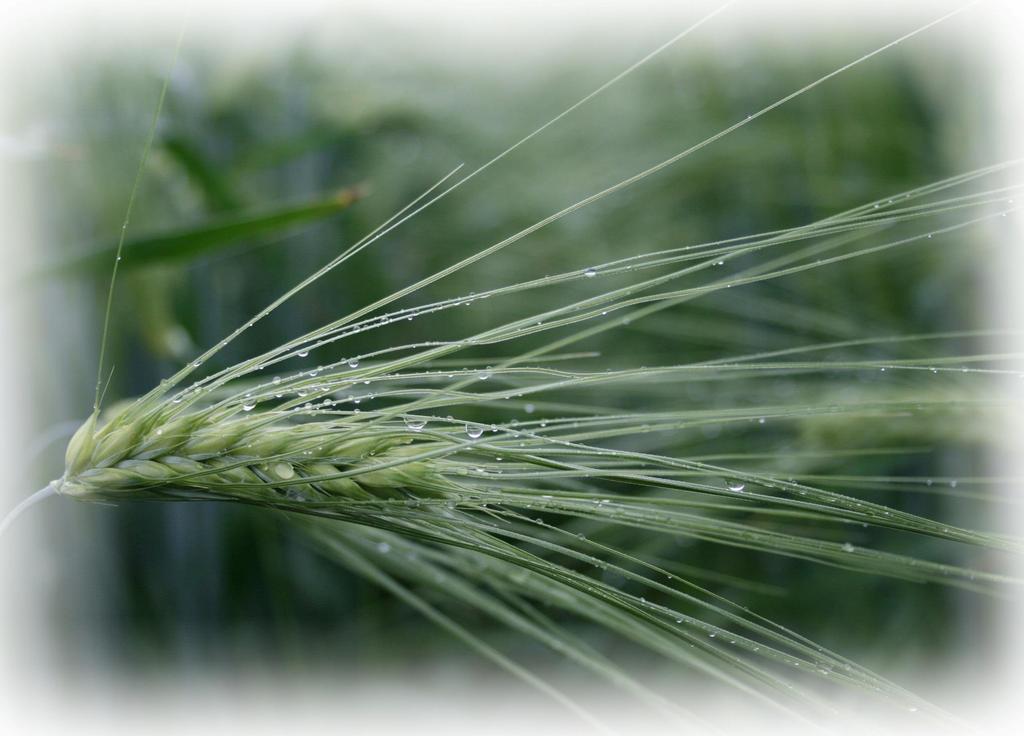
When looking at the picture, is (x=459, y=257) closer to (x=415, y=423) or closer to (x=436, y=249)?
(x=436, y=249)

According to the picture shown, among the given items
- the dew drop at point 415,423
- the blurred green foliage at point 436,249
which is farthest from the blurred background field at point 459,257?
the dew drop at point 415,423

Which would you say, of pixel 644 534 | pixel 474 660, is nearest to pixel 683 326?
pixel 644 534

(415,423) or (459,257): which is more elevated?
(459,257)

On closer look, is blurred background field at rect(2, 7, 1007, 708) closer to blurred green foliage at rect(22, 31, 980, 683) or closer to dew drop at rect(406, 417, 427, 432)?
blurred green foliage at rect(22, 31, 980, 683)

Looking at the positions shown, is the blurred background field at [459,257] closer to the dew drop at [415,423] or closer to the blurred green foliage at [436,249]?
the blurred green foliage at [436,249]

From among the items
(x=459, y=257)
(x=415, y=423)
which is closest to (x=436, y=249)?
(x=459, y=257)

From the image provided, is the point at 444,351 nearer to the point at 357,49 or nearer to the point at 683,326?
the point at 683,326

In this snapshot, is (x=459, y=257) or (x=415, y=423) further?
(x=459, y=257)

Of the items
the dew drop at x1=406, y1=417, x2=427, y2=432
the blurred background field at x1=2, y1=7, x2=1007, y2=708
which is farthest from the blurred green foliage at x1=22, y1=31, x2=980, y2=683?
the dew drop at x1=406, y1=417, x2=427, y2=432
